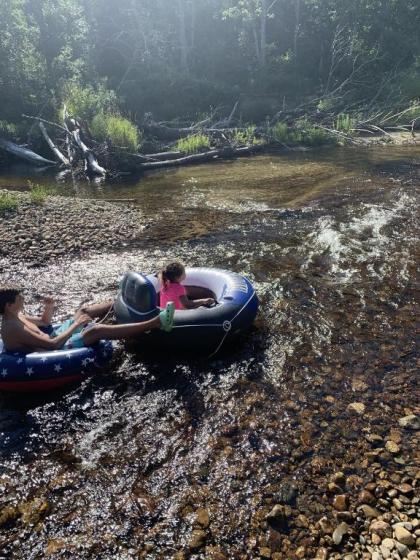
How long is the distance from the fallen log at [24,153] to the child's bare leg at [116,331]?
11.9m

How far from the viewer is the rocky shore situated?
8141mm

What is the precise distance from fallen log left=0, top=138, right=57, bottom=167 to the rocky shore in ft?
17.5

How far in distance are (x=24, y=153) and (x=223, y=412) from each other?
1441 centimetres

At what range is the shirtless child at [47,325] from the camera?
15.5 feet

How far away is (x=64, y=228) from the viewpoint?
8945mm

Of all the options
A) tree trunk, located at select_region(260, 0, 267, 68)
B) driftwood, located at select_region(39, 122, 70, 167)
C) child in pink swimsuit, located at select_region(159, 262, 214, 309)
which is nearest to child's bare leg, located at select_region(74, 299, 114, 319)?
child in pink swimsuit, located at select_region(159, 262, 214, 309)

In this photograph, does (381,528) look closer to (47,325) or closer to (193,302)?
(193,302)

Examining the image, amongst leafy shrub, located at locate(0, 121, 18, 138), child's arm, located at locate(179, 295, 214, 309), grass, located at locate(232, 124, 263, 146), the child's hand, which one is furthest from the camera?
grass, located at locate(232, 124, 263, 146)

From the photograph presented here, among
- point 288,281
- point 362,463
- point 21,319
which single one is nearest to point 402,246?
point 288,281

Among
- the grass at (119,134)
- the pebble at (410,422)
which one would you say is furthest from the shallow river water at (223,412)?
the grass at (119,134)

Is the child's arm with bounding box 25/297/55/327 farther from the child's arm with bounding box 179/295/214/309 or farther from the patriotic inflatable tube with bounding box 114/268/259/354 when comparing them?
the child's arm with bounding box 179/295/214/309

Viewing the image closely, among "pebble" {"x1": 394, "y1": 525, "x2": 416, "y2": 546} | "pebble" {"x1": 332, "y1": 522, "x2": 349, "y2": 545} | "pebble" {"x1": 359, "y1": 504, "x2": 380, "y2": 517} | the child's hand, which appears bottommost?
"pebble" {"x1": 332, "y1": 522, "x2": 349, "y2": 545}

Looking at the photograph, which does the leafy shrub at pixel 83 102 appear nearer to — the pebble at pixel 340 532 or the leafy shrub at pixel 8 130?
the leafy shrub at pixel 8 130

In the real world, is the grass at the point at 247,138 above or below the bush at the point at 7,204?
below
